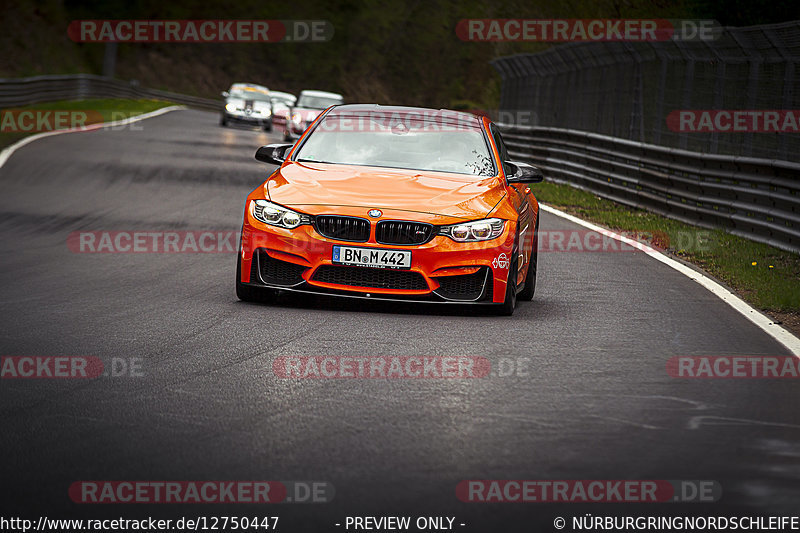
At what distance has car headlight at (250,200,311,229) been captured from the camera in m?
8.98

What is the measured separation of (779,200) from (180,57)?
76014mm

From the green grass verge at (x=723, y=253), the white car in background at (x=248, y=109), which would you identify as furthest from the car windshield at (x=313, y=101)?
the green grass verge at (x=723, y=253)

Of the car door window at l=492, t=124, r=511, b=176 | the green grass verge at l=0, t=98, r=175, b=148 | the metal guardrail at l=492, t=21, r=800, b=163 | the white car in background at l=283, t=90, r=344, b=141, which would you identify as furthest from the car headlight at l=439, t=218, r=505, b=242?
the green grass verge at l=0, t=98, r=175, b=148

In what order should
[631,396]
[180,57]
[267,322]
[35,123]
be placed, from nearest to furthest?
[631,396] → [267,322] → [35,123] → [180,57]

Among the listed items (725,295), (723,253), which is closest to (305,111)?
(723,253)

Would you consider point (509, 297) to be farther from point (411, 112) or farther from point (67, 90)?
point (67, 90)

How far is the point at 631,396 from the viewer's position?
6.55m

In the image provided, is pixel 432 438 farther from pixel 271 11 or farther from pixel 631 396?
pixel 271 11

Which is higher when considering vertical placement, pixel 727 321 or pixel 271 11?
pixel 271 11

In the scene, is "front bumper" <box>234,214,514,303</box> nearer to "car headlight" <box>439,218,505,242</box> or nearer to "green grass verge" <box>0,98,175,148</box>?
"car headlight" <box>439,218,505,242</box>

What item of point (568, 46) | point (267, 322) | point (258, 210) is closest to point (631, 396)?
point (267, 322)

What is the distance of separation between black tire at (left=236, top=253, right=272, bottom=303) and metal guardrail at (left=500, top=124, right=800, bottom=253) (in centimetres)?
650

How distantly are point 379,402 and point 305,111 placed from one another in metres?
33.5

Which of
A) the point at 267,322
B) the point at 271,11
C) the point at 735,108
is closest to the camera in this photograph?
the point at 267,322
